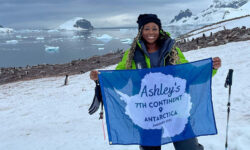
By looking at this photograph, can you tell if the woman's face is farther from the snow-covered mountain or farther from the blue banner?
the snow-covered mountain

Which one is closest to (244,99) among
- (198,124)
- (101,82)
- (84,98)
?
(198,124)

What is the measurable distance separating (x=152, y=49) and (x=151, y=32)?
0.25 meters

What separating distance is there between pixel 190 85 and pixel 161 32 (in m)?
0.93

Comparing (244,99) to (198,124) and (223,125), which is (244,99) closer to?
(223,125)

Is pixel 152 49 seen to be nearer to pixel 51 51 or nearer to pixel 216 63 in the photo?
pixel 216 63

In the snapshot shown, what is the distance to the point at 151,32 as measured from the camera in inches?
128

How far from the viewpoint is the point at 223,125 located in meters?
5.87

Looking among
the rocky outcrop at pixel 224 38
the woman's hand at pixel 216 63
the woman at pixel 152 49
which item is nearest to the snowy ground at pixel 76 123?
the woman's hand at pixel 216 63

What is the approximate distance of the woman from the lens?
3.26m

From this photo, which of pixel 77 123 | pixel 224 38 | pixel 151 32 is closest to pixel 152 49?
pixel 151 32

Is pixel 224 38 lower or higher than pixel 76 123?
higher

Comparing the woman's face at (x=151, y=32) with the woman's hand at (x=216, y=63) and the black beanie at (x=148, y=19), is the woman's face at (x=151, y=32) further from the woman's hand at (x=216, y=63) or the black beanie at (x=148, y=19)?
the woman's hand at (x=216, y=63)

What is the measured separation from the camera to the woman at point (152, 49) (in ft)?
10.7

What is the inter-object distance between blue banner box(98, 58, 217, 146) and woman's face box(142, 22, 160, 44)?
438mm
